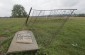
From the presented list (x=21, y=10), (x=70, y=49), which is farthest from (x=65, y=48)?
(x=21, y=10)

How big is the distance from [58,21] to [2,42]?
406 centimetres

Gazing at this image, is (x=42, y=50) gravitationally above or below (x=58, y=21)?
below

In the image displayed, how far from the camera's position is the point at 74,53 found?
833 cm

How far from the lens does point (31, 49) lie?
6934mm

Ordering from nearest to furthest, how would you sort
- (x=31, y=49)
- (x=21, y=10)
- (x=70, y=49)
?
(x=31, y=49) → (x=70, y=49) → (x=21, y=10)

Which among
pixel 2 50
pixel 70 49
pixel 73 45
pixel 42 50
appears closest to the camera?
pixel 42 50

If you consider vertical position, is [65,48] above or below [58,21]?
below

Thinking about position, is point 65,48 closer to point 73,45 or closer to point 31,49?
point 73,45

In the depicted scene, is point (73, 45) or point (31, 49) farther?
point (73, 45)

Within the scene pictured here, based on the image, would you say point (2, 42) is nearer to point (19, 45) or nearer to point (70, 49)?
point (19, 45)

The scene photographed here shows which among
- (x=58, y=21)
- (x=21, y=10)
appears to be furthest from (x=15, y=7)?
(x=58, y=21)

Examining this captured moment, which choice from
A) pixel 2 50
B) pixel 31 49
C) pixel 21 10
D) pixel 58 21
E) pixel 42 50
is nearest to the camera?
pixel 31 49

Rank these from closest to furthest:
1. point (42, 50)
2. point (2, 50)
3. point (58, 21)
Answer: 1. point (42, 50)
2. point (2, 50)
3. point (58, 21)

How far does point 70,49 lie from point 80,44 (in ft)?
4.72
